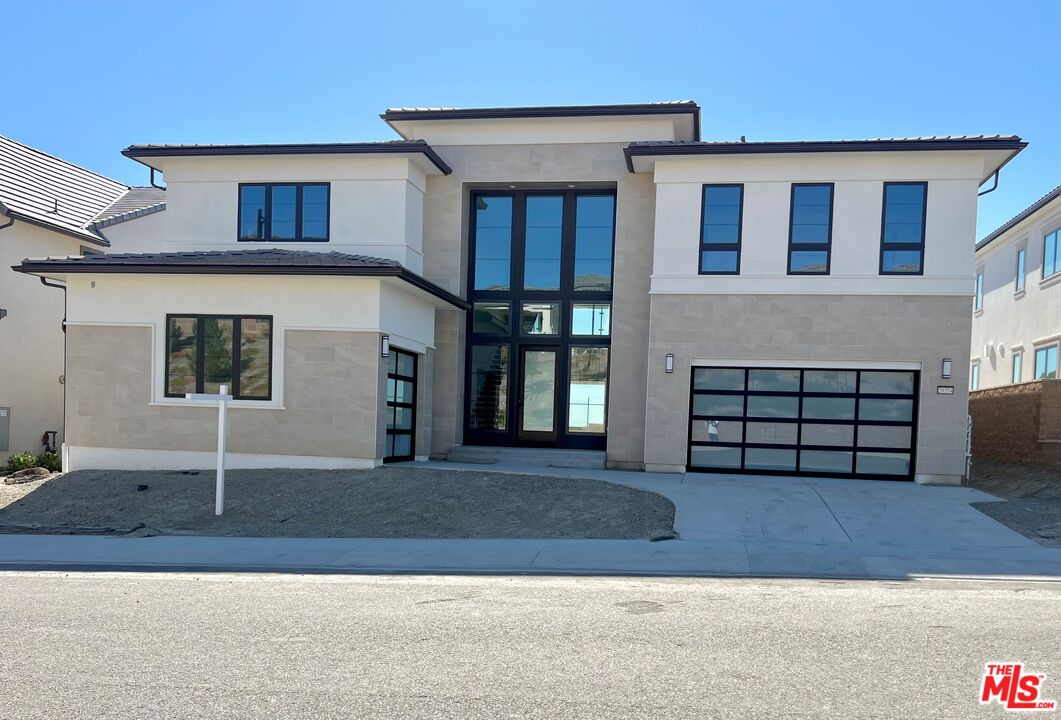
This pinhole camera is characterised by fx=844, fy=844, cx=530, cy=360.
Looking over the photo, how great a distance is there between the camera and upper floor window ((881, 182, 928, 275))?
53.9 ft

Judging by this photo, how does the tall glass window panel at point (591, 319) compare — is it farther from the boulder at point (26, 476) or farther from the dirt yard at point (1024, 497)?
the boulder at point (26, 476)

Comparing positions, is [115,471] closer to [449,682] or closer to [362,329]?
[362,329]

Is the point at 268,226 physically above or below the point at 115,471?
above

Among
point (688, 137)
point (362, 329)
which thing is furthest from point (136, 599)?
point (688, 137)

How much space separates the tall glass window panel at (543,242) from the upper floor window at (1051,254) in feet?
41.9

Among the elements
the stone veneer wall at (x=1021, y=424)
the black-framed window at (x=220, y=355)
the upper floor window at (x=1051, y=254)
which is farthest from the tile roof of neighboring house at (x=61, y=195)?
the upper floor window at (x=1051, y=254)

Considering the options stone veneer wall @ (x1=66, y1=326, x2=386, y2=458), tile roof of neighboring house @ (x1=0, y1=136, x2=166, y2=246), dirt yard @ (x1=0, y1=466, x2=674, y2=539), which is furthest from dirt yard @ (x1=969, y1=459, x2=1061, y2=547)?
tile roof of neighboring house @ (x1=0, y1=136, x2=166, y2=246)

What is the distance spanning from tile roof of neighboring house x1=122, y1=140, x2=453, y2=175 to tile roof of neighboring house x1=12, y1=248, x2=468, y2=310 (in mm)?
2369

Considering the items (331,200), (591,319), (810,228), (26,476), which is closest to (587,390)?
(591,319)

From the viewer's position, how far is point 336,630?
6691mm

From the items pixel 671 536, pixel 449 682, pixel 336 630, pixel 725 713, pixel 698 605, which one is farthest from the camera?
pixel 671 536

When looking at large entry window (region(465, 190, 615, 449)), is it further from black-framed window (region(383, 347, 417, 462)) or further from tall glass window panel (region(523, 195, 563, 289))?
black-framed window (region(383, 347, 417, 462))

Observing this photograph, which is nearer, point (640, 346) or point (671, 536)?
point (671, 536)

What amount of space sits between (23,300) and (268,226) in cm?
710
